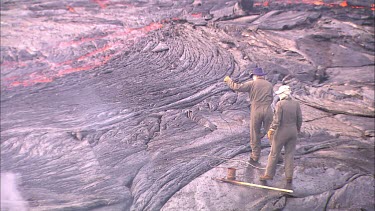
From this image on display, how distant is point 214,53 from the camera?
8125 millimetres

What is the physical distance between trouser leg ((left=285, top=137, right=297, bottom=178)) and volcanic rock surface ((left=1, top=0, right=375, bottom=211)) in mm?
259

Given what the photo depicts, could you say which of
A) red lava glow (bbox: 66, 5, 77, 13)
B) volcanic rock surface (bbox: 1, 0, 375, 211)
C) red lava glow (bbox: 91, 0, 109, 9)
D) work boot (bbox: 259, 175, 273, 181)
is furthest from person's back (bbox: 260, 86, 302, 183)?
red lava glow (bbox: 66, 5, 77, 13)

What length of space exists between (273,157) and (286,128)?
1.67 ft

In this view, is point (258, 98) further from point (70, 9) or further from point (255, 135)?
point (70, 9)

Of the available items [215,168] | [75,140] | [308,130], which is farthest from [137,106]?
[308,130]

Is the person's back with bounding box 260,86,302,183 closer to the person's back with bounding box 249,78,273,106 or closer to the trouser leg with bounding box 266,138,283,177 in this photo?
the trouser leg with bounding box 266,138,283,177

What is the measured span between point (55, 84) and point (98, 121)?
1051 millimetres

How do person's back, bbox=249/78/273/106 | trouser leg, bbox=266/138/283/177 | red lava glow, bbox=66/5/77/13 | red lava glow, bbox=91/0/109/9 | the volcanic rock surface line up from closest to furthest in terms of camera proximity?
trouser leg, bbox=266/138/283/177 → the volcanic rock surface → person's back, bbox=249/78/273/106 → red lava glow, bbox=66/5/77/13 → red lava glow, bbox=91/0/109/9

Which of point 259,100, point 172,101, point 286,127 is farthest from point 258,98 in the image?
point 172,101

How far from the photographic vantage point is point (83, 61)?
7.24 meters

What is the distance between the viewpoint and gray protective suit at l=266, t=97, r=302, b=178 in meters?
5.70

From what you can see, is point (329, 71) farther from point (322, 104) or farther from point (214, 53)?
point (214, 53)

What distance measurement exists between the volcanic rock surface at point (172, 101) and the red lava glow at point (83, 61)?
20 millimetres

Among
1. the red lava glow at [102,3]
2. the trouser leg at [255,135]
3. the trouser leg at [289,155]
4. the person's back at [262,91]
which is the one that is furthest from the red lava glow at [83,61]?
the trouser leg at [289,155]
